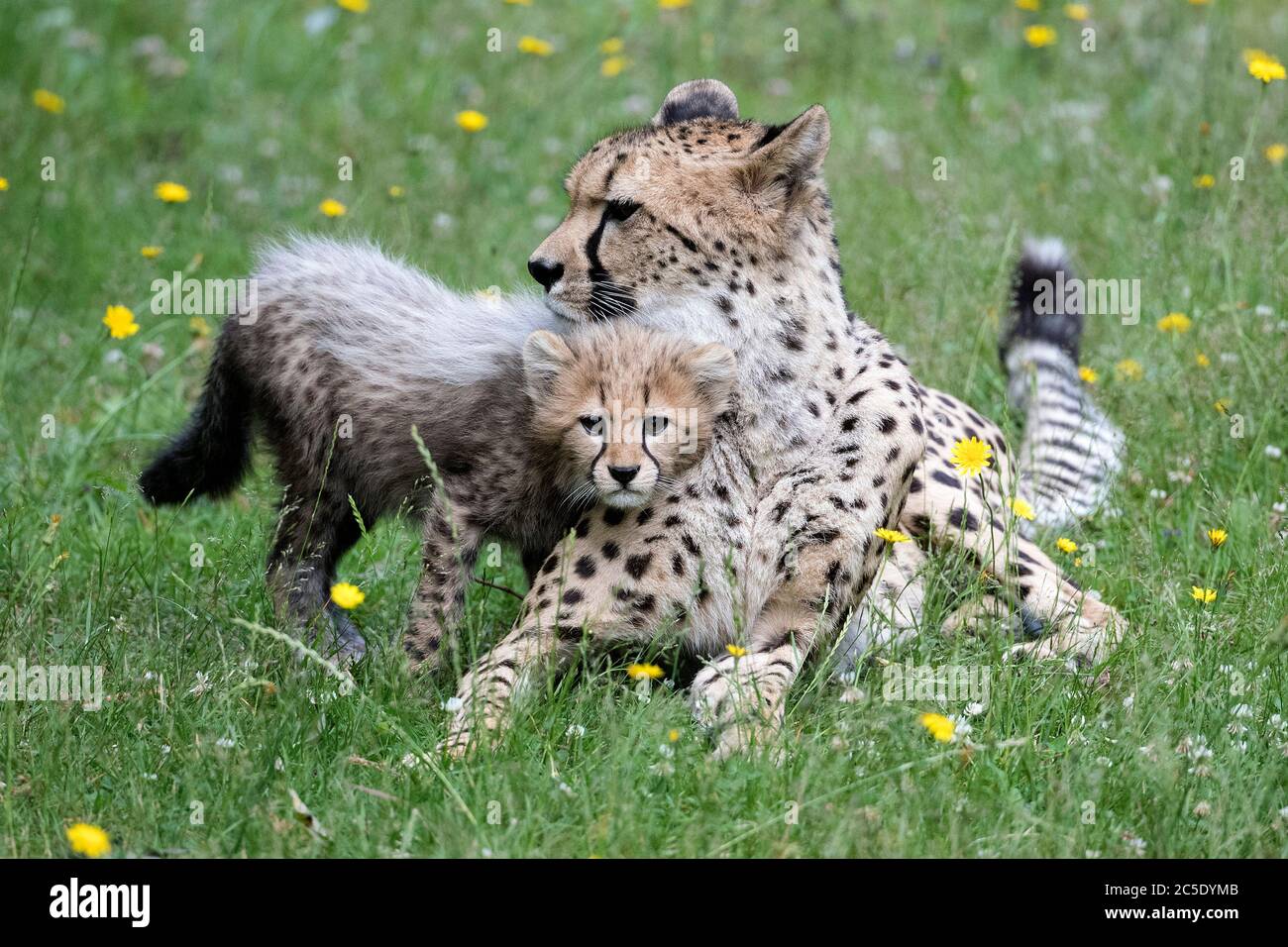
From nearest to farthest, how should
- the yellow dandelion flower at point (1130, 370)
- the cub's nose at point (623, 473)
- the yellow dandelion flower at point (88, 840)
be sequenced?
the yellow dandelion flower at point (88, 840) < the cub's nose at point (623, 473) < the yellow dandelion flower at point (1130, 370)

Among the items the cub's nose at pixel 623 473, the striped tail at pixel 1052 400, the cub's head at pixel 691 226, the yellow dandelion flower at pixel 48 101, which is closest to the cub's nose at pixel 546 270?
the cub's head at pixel 691 226

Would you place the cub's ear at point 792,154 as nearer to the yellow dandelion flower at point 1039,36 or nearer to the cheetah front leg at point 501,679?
the cheetah front leg at point 501,679

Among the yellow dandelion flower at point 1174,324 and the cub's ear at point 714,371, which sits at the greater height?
the yellow dandelion flower at point 1174,324

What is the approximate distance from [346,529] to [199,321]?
6.71 feet

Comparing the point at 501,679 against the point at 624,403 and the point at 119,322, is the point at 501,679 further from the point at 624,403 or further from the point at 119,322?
the point at 119,322

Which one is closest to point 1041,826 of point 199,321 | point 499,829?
point 499,829

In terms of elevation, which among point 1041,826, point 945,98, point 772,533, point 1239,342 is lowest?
point 1041,826

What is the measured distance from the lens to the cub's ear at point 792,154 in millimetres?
3760

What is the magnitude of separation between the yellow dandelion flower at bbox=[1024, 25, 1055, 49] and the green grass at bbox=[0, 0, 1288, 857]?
0.26 ft

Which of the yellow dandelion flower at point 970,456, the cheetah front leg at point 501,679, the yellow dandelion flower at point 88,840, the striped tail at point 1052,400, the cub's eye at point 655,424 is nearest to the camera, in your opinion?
the yellow dandelion flower at point 88,840

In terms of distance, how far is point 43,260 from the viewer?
6555mm

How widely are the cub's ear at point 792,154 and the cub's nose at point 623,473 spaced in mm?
741

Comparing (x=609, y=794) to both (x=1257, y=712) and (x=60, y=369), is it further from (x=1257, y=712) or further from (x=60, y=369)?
(x=60, y=369)

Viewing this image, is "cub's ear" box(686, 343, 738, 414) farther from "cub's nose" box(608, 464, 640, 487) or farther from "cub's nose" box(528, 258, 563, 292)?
"cub's nose" box(528, 258, 563, 292)
